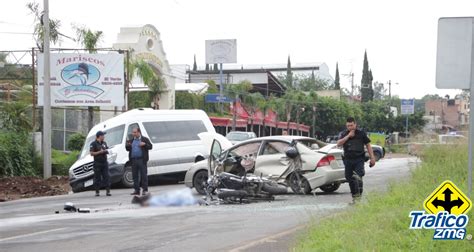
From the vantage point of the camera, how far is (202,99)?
167 ft

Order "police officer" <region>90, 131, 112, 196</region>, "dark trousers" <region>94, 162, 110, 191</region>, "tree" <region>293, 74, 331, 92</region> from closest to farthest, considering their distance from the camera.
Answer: "police officer" <region>90, 131, 112, 196</region> < "dark trousers" <region>94, 162, 110, 191</region> < "tree" <region>293, 74, 331, 92</region>

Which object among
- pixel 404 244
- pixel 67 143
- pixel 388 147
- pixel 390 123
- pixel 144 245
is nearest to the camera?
pixel 404 244

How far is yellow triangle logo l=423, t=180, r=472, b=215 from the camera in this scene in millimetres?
5324

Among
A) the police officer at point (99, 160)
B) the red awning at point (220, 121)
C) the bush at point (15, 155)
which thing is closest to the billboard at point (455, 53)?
the police officer at point (99, 160)

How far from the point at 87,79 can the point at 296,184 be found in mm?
15800

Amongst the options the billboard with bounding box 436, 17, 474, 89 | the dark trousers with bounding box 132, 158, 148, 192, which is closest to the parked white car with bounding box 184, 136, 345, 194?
the dark trousers with bounding box 132, 158, 148, 192

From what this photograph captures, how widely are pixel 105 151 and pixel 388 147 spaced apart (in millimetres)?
43414

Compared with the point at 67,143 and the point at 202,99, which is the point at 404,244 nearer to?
the point at 67,143

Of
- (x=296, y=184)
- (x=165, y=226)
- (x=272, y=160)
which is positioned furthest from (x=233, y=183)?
(x=165, y=226)

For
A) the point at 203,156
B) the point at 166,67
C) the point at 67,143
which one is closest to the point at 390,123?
the point at 166,67

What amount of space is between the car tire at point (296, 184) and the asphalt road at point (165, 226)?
22 centimetres

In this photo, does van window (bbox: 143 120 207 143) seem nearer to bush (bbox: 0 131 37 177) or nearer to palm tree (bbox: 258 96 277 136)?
bush (bbox: 0 131 37 177)

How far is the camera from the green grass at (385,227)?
6594 millimetres

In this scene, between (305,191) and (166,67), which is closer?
(305,191)
